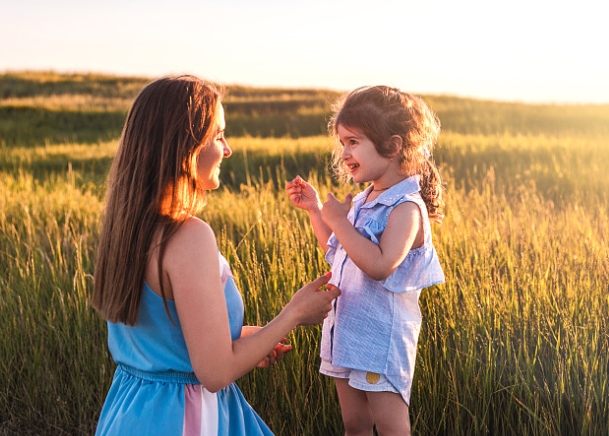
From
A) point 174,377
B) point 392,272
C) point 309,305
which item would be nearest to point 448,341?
point 392,272

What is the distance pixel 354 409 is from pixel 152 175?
1016 mm

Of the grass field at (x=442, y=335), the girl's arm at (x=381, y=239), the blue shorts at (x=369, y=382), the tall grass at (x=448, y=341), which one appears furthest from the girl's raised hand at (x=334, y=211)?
the grass field at (x=442, y=335)

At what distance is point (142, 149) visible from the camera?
64.2 inches

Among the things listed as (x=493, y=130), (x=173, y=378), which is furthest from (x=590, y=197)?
(x=493, y=130)

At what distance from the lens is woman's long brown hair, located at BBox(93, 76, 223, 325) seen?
5.29 ft

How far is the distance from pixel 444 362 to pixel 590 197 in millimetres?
4039

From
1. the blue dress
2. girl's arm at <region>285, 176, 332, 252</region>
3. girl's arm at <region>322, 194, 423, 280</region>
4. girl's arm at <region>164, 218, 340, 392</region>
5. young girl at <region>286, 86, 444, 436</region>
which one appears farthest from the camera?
girl's arm at <region>285, 176, 332, 252</region>

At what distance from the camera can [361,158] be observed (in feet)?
6.57

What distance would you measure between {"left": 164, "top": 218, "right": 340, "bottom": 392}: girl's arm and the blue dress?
13 centimetres

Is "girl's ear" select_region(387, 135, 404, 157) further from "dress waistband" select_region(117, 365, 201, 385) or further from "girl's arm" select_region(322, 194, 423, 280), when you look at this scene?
"dress waistband" select_region(117, 365, 201, 385)

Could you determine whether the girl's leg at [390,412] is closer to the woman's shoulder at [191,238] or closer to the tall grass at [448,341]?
the tall grass at [448,341]

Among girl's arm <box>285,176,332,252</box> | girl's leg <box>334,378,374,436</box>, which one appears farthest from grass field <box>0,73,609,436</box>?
girl's arm <box>285,176,332,252</box>

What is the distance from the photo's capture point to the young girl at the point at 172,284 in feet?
5.06

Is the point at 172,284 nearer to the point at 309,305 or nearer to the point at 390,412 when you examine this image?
the point at 309,305
